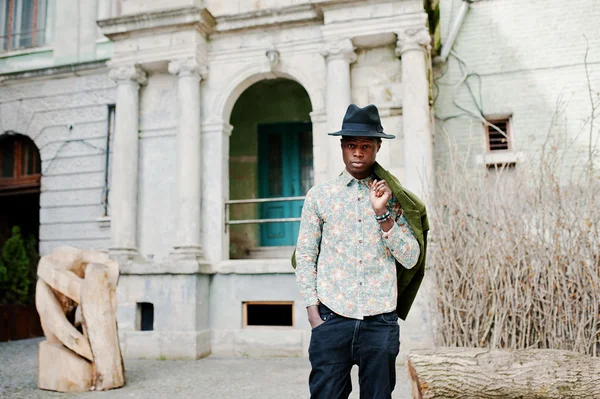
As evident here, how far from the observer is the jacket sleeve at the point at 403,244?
2.69 m

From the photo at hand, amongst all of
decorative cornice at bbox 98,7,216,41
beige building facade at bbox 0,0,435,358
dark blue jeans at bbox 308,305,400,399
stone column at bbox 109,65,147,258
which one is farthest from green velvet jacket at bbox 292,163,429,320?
decorative cornice at bbox 98,7,216,41

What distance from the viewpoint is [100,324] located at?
5.79m

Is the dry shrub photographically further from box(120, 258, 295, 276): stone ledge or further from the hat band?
the hat band

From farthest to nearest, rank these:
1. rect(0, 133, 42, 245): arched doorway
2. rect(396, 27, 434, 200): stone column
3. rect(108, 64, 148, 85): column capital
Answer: rect(0, 133, 42, 245): arched doorway
rect(108, 64, 148, 85): column capital
rect(396, 27, 434, 200): stone column

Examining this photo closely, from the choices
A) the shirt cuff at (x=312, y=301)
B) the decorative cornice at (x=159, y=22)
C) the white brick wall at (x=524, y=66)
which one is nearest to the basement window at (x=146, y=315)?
the decorative cornice at (x=159, y=22)

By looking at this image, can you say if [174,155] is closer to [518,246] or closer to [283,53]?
[283,53]

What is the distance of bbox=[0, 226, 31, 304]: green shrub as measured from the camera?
34.7 ft

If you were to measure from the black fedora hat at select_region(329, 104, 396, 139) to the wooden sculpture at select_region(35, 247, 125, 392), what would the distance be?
4.07 meters

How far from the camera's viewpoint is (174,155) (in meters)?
8.94

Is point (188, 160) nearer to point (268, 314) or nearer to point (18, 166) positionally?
point (268, 314)

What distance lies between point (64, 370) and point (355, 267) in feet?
14.4

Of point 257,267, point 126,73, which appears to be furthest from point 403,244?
point 126,73

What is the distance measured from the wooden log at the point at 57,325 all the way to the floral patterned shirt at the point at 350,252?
391 centimetres

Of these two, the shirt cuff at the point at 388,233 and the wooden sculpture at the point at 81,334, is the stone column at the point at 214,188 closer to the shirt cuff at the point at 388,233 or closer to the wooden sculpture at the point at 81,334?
the wooden sculpture at the point at 81,334
